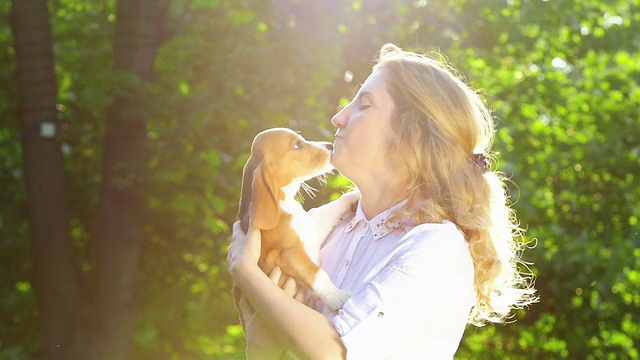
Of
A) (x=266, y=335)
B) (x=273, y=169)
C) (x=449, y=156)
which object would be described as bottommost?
(x=266, y=335)

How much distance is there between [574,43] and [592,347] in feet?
14.2

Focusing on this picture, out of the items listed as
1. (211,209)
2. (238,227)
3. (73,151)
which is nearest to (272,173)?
(238,227)

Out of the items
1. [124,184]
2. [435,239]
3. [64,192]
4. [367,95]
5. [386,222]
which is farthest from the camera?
[64,192]

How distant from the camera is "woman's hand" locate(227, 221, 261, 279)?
2.88 m

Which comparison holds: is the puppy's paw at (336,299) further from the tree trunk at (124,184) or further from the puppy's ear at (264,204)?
the tree trunk at (124,184)

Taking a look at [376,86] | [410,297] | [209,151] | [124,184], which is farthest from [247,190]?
[124,184]

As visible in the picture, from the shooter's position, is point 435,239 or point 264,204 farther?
point 264,204

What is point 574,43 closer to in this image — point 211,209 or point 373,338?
point 211,209

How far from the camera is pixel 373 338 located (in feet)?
8.39

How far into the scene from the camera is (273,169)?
3.17 m

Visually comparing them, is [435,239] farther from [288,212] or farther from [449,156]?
[288,212]

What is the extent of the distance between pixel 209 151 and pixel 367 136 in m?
6.23

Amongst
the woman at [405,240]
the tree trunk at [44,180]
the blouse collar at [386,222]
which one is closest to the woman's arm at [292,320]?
the woman at [405,240]

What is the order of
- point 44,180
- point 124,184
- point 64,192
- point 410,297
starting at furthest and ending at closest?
point 64,192 < point 44,180 < point 124,184 < point 410,297
